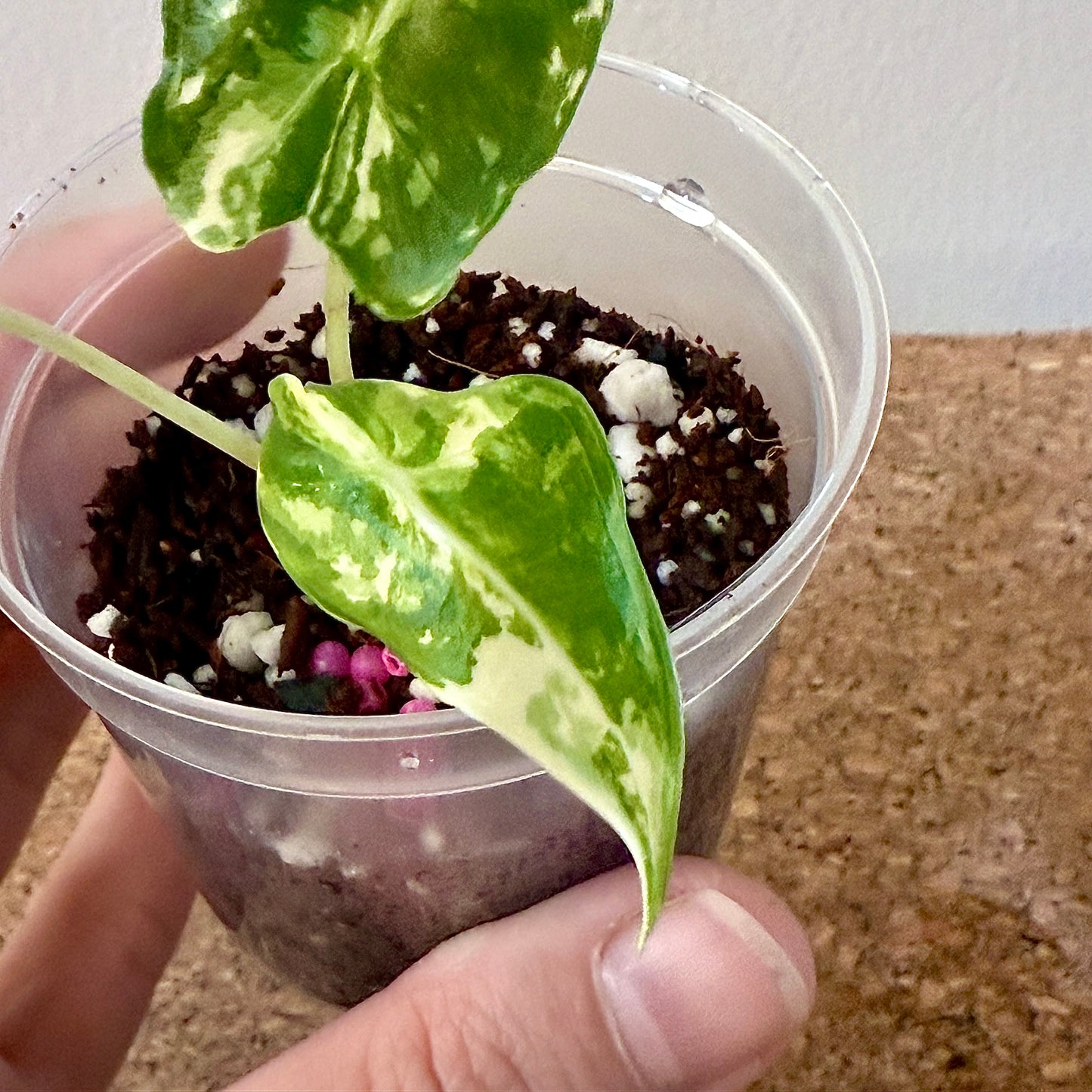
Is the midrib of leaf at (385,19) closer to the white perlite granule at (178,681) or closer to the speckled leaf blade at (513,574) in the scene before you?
the speckled leaf blade at (513,574)

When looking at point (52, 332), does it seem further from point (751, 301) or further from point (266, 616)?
point (751, 301)

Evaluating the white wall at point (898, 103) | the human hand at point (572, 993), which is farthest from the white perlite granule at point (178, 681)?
the white wall at point (898, 103)

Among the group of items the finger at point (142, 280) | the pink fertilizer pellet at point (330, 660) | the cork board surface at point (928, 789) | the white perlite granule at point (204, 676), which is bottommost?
the cork board surface at point (928, 789)

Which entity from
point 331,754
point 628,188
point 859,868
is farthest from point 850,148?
point 331,754

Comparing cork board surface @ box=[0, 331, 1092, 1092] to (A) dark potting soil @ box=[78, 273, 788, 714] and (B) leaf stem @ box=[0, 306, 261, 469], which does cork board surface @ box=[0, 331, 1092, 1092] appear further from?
(B) leaf stem @ box=[0, 306, 261, 469]

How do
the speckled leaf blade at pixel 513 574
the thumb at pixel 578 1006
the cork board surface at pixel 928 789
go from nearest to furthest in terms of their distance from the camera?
the speckled leaf blade at pixel 513 574, the thumb at pixel 578 1006, the cork board surface at pixel 928 789

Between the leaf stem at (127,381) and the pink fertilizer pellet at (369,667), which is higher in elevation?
the leaf stem at (127,381)

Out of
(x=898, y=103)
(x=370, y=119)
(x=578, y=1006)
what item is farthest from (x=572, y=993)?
(x=898, y=103)
